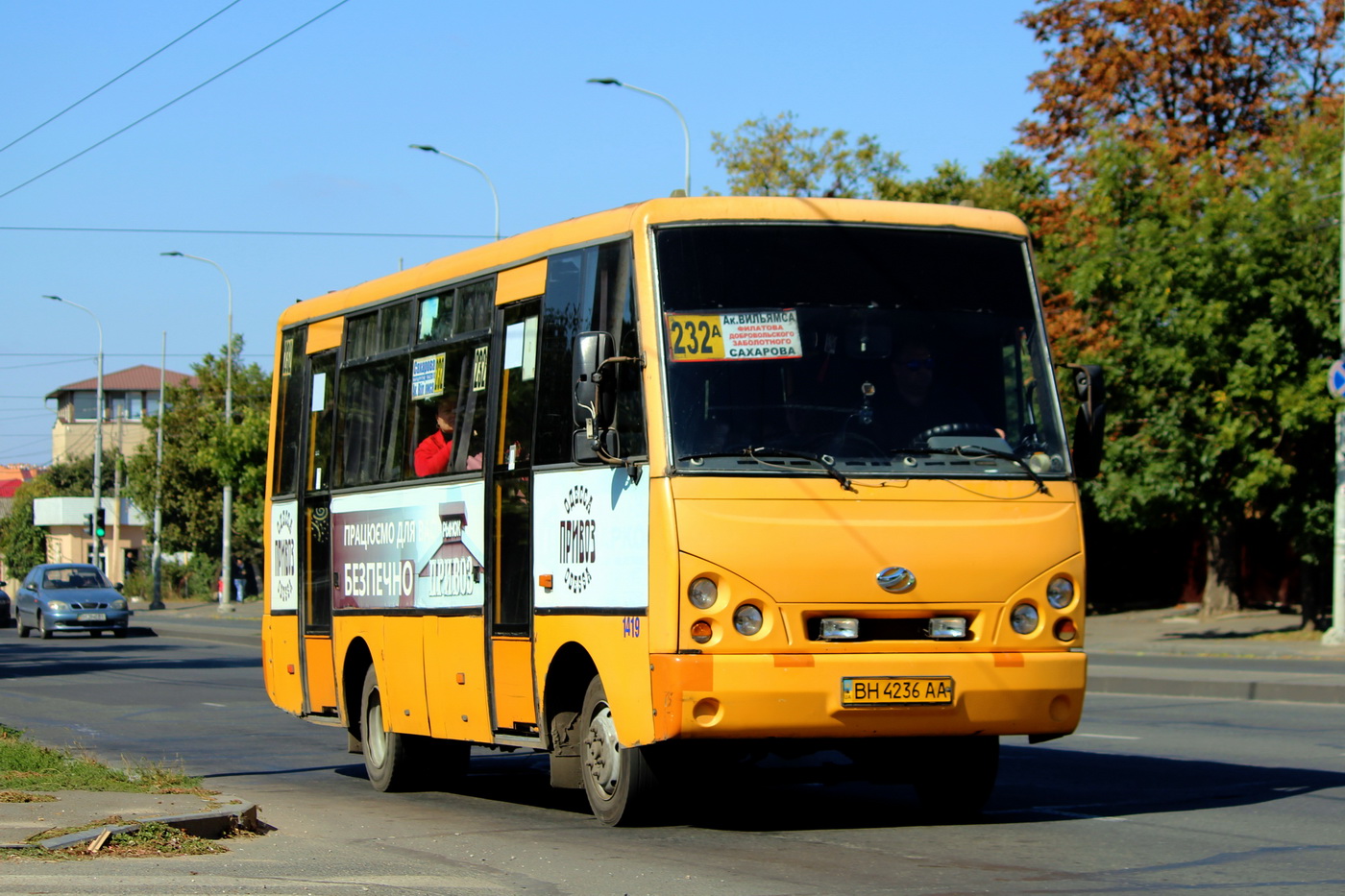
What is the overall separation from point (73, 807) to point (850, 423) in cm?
436

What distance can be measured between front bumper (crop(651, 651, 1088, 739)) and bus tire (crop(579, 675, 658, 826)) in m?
0.61

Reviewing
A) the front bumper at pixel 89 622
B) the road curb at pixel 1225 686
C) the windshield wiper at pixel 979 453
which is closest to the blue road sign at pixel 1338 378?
the road curb at pixel 1225 686

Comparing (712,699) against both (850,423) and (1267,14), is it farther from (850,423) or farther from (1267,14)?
(1267,14)

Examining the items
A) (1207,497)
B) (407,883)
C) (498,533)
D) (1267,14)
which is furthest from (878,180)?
(407,883)

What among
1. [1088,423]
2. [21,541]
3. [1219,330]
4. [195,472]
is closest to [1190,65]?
[1219,330]

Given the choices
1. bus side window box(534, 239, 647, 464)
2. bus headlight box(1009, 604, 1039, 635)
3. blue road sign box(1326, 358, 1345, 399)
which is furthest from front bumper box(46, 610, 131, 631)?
bus headlight box(1009, 604, 1039, 635)

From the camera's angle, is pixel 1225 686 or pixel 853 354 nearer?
pixel 853 354

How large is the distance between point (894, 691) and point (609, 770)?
5.14 ft

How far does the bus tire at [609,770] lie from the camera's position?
891 cm

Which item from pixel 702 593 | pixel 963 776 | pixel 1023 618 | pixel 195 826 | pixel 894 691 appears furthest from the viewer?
pixel 963 776

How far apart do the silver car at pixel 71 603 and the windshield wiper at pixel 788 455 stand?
33.6m

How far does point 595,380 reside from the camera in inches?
341

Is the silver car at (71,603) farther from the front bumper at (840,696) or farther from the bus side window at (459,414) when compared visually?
the front bumper at (840,696)

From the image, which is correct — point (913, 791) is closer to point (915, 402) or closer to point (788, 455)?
point (915, 402)
